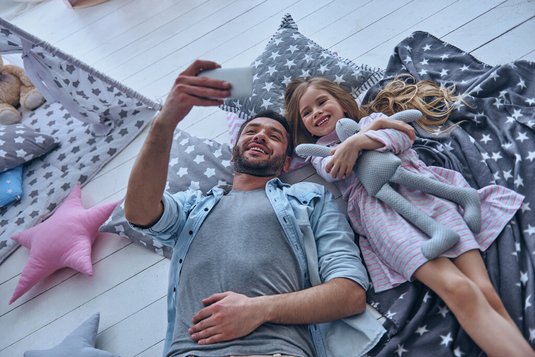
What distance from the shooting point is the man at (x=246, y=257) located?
3.77 ft

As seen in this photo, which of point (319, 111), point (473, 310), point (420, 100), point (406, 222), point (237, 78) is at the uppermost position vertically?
point (237, 78)

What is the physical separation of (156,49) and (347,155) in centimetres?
174

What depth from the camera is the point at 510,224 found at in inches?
50.6

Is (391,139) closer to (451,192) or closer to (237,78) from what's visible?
(451,192)

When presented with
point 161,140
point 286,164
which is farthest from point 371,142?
point 161,140

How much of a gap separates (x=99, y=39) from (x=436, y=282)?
2.66m

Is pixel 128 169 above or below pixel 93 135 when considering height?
below

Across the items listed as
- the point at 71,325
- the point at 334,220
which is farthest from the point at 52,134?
the point at 334,220

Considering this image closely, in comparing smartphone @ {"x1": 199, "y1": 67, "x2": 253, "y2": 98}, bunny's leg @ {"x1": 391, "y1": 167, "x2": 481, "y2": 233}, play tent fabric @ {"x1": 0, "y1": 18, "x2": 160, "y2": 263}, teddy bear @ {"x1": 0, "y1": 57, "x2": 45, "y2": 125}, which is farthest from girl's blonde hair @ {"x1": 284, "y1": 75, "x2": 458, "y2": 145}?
teddy bear @ {"x1": 0, "y1": 57, "x2": 45, "y2": 125}

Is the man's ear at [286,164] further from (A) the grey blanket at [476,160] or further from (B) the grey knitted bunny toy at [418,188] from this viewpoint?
(A) the grey blanket at [476,160]

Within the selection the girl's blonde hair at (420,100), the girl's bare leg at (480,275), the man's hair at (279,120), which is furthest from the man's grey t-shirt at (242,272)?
the girl's blonde hair at (420,100)

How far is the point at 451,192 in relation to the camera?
1.30 metres

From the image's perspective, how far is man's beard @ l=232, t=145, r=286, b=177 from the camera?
1518 mm

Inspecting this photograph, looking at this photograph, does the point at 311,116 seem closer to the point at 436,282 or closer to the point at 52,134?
the point at 436,282
